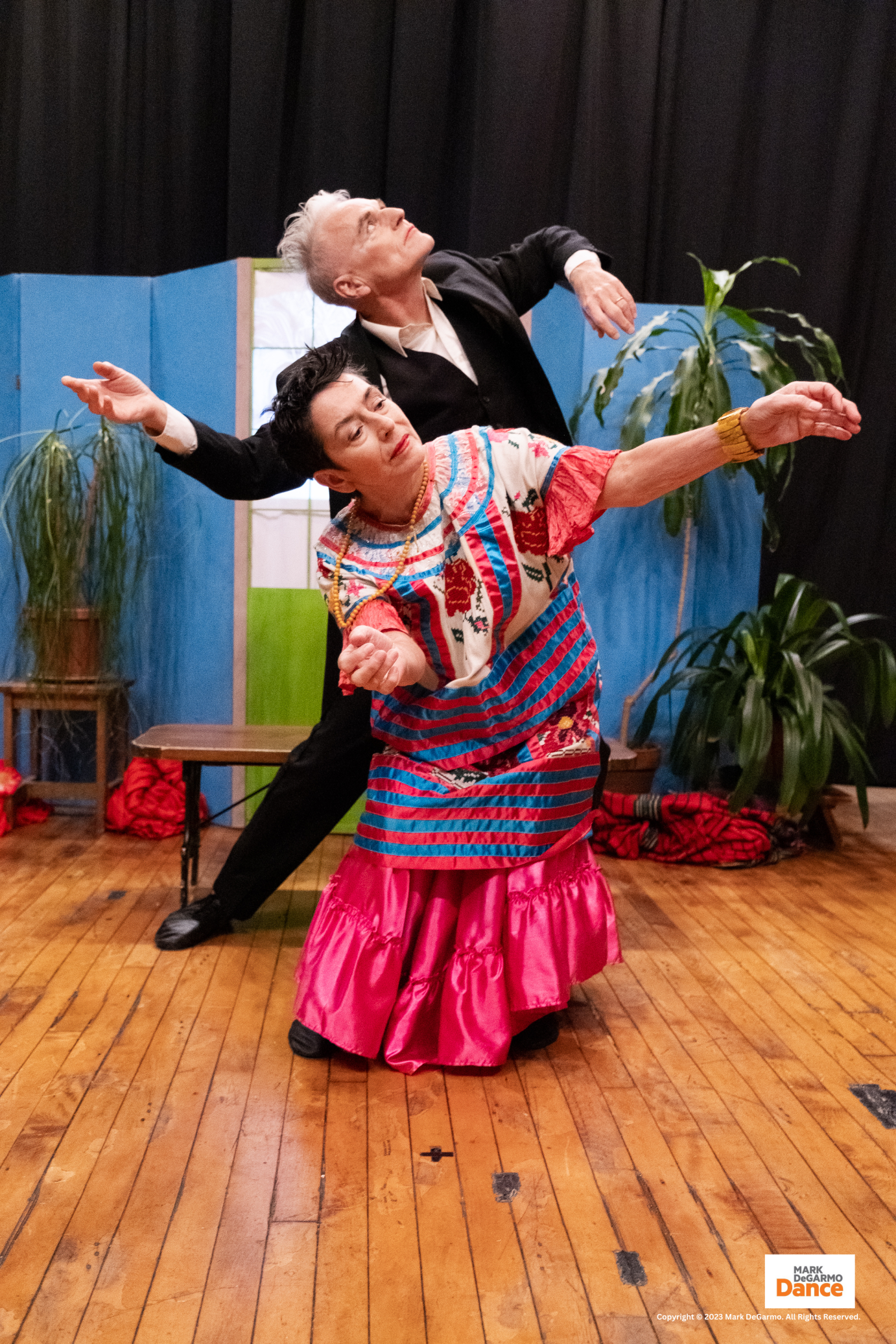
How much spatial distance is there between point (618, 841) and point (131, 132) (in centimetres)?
295

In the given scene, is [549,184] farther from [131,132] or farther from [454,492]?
[454,492]

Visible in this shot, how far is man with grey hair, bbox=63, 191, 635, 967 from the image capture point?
7.00 ft

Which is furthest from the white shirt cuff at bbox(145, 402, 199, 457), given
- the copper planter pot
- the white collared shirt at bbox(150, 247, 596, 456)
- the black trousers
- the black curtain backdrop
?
the black curtain backdrop

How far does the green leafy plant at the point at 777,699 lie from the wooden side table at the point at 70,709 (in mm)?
1712

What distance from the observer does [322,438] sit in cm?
178

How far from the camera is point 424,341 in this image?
7.51 ft

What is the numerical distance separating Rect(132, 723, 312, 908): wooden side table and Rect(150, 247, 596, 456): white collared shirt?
0.87 meters

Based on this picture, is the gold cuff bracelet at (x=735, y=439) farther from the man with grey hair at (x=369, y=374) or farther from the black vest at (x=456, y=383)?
the black vest at (x=456, y=383)

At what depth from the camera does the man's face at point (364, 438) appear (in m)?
1.77

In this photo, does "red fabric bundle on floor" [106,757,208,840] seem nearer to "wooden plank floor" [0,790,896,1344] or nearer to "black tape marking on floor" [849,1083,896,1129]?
"wooden plank floor" [0,790,896,1344]

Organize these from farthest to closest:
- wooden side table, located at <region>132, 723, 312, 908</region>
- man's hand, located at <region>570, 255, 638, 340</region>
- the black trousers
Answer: wooden side table, located at <region>132, 723, 312, 908</region> → the black trousers → man's hand, located at <region>570, 255, 638, 340</region>

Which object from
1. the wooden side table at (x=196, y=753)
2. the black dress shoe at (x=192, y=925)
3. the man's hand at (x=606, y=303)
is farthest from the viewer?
the wooden side table at (x=196, y=753)

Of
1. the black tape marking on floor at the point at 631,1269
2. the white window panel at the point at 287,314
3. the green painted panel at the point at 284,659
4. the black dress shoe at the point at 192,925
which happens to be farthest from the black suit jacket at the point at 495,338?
the black tape marking on floor at the point at 631,1269

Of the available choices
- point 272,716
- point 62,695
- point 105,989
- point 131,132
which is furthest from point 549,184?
point 105,989
